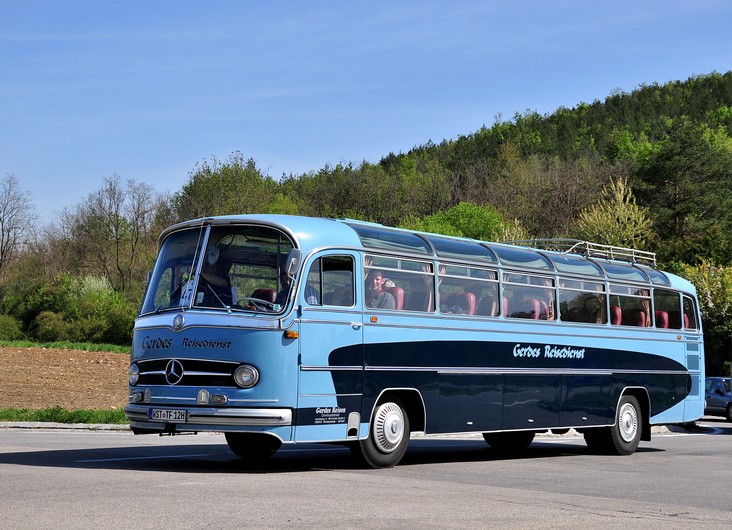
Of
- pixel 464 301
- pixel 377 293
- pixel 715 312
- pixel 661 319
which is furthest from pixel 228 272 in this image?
pixel 715 312

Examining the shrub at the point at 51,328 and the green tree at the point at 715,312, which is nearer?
the green tree at the point at 715,312

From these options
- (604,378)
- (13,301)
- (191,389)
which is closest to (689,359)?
(604,378)

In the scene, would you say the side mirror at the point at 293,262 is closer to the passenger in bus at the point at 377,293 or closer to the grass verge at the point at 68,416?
the passenger in bus at the point at 377,293

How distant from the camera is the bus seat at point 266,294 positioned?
13.3 meters

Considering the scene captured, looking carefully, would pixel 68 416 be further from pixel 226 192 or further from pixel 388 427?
pixel 226 192

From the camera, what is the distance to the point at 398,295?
14906 mm

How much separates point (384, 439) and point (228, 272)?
9.82ft

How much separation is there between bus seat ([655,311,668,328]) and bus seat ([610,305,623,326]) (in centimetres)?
136

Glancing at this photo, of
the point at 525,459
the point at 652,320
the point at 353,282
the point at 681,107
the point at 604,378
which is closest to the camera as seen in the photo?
the point at 353,282

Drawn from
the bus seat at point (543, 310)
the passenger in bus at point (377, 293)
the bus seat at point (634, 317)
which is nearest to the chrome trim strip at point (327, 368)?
the passenger in bus at point (377, 293)

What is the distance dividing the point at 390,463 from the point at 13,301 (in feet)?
222

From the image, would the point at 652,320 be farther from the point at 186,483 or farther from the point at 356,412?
the point at 186,483

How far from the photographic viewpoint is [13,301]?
3036 inches

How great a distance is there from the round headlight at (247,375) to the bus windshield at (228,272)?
727mm
